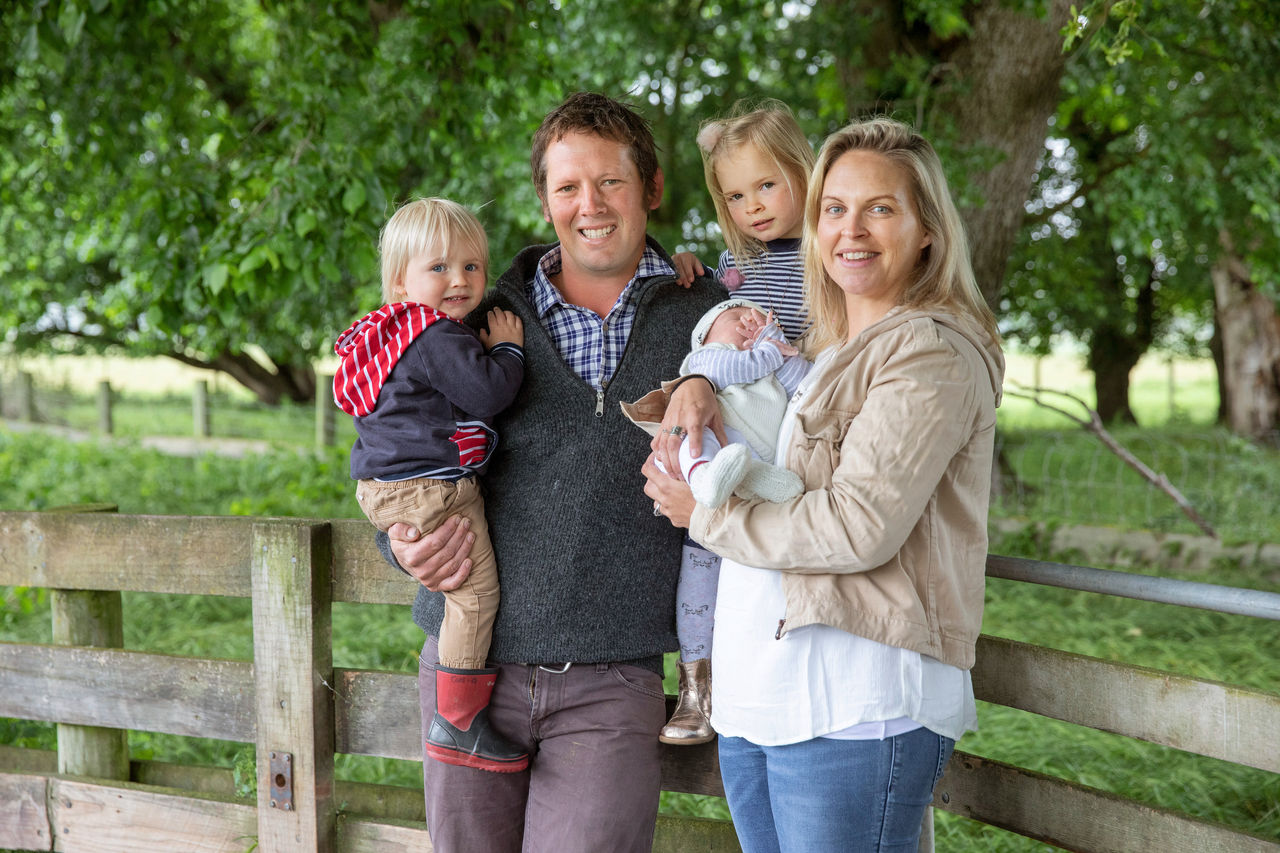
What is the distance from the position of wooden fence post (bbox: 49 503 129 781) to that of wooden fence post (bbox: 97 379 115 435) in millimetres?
14450

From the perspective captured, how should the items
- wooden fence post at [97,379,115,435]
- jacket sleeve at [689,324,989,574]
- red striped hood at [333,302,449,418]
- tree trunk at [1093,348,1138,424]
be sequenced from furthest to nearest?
1. tree trunk at [1093,348,1138,424]
2. wooden fence post at [97,379,115,435]
3. red striped hood at [333,302,449,418]
4. jacket sleeve at [689,324,989,574]

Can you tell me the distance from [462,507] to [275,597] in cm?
75

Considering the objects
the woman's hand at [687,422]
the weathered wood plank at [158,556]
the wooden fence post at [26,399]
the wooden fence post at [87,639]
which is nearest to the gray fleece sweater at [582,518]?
the woman's hand at [687,422]

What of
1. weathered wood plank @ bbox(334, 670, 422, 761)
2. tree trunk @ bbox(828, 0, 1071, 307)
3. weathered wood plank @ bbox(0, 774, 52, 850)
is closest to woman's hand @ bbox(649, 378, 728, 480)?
weathered wood plank @ bbox(334, 670, 422, 761)

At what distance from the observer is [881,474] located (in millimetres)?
1575

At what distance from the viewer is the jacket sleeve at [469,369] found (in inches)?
80.3

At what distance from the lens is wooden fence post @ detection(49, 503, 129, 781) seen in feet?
9.55

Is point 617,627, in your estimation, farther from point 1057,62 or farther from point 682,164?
point 682,164

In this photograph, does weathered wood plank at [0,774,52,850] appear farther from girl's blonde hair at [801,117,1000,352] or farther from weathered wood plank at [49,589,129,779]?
girl's blonde hair at [801,117,1000,352]

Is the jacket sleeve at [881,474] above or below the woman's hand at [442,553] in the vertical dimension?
above

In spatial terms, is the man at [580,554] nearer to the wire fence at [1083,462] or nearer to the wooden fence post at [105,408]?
the wire fence at [1083,462]

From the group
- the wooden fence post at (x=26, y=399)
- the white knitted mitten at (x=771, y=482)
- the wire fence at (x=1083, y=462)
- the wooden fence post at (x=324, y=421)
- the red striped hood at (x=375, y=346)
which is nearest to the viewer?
the white knitted mitten at (x=771, y=482)

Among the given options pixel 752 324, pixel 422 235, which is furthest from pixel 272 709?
pixel 752 324

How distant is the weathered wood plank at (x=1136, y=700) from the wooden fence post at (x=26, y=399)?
19396 millimetres
